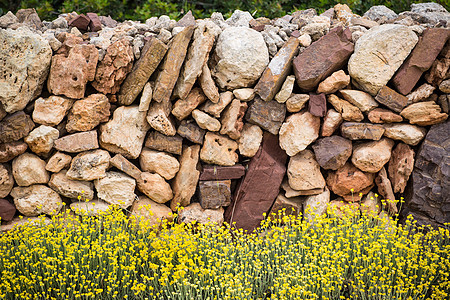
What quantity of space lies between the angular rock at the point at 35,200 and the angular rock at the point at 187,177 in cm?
116

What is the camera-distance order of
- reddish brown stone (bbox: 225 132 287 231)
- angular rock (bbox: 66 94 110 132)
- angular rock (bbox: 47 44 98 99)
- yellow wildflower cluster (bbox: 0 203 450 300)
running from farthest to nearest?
reddish brown stone (bbox: 225 132 287 231)
angular rock (bbox: 66 94 110 132)
angular rock (bbox: 47 44 98 99)
yellow wildflower cluster (bbox: 0 203 450 300)

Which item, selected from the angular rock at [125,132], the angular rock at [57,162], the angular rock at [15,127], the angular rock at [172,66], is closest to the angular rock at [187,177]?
the angular rock at [125,132]

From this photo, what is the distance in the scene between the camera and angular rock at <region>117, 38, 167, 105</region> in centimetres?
452

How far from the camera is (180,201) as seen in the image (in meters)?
4.80

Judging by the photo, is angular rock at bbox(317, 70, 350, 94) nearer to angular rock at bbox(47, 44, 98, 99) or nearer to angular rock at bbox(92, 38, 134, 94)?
angular rock at bbox(92, 38, 134, 94)

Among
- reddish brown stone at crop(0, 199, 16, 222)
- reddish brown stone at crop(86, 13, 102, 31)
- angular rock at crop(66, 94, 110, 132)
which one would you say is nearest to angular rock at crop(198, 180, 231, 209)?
angular rock at crop(66, 94, 110, 132)

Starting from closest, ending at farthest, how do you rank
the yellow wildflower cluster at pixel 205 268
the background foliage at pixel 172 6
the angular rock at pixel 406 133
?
the yellow wildflower cluster at pixel 205 268 → the angular rock at pixel 406 133 → the background foliage at pixel 172 6

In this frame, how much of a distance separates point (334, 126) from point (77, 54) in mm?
2581

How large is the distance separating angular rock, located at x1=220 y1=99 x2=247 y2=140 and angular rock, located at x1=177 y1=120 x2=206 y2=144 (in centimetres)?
23

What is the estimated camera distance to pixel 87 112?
4512 mm

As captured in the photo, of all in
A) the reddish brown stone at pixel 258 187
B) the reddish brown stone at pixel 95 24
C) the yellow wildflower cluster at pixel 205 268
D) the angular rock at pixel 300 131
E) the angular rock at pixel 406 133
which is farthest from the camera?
the reddish brown stone at pixel 95 24

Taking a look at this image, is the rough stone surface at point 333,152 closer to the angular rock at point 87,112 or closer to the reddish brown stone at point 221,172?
the reddish brown stone at point 221,172

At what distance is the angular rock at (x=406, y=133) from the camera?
4629 mm

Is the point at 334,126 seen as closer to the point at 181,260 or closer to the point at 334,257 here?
the point at 334,257
